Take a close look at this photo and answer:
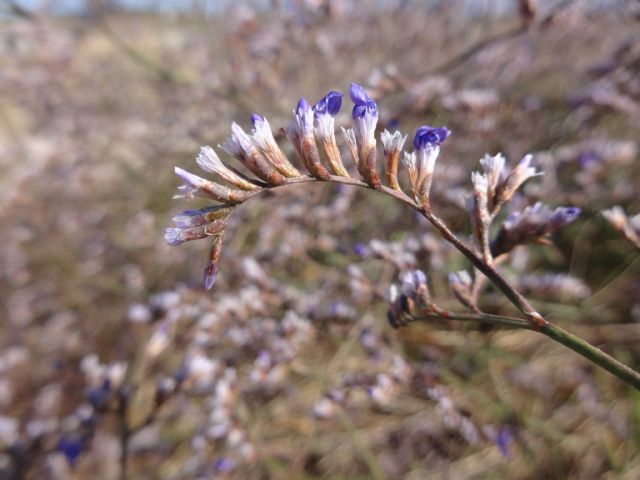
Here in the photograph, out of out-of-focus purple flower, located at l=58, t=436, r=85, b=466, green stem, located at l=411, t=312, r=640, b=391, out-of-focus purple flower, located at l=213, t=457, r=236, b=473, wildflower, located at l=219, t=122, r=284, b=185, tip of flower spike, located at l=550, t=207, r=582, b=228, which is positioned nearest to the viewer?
green stem, located at l=411, t=312, r=640, b=391

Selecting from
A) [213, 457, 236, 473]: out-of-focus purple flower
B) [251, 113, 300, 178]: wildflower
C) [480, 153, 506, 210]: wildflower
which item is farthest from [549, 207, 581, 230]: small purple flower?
[213, 457, 236, 473]: out-of-focus purple flower

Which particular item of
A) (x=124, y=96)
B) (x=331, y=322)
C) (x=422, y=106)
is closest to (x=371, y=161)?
(x=331, y=322)

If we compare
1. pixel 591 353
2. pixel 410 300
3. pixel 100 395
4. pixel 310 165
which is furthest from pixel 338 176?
pixel 100 395

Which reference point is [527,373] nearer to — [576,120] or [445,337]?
[445,337]

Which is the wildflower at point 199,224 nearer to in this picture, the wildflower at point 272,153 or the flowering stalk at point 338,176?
→ the flowering stalk at point 338,176

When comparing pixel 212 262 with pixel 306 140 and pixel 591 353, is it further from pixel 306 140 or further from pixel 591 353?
pixel 591 353

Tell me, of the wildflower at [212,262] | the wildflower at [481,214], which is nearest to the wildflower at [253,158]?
the wildflower at [212,262]

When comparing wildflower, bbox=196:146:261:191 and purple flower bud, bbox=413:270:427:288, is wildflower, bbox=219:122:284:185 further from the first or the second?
purple flower bud, bbox=413:270:427:288
